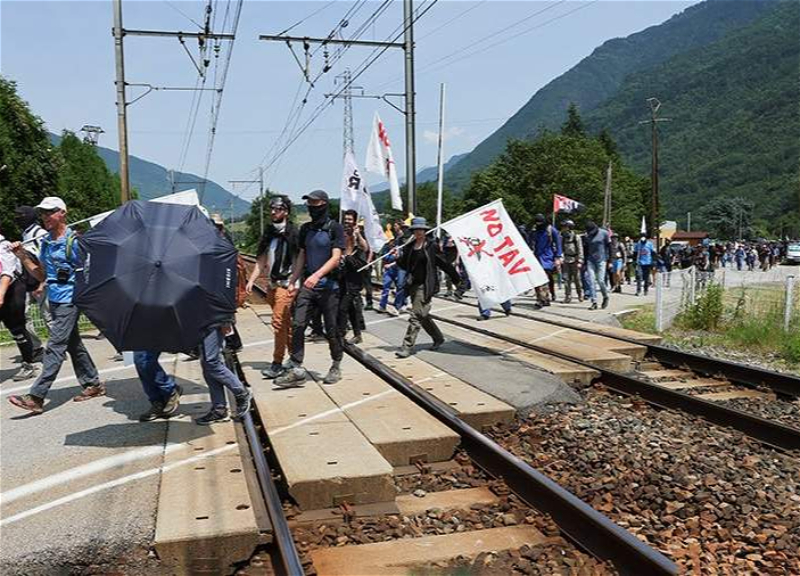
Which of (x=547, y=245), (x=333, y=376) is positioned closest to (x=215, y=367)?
(x=333, y=376)

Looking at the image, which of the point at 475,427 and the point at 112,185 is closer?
the point at 475,427

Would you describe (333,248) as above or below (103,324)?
above

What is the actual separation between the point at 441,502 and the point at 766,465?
8.67ft

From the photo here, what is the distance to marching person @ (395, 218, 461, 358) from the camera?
31.5 feet

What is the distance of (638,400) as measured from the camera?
7988mm

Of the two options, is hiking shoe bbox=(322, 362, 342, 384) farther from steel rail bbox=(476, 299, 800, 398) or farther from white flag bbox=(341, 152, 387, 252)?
white flag bbox=(341, 152, 387, 252)

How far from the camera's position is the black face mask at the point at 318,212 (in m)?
7.73

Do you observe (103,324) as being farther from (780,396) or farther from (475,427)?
(780,396)

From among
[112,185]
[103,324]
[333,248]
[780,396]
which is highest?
[112,185]

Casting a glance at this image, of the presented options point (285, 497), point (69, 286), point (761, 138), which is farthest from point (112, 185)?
point (761, 138)

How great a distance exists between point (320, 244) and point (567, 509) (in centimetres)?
390

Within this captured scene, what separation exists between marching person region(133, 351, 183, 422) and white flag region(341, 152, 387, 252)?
7.44 meters

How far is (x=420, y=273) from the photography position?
31.6ft

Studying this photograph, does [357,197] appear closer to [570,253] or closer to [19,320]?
[570,253]
